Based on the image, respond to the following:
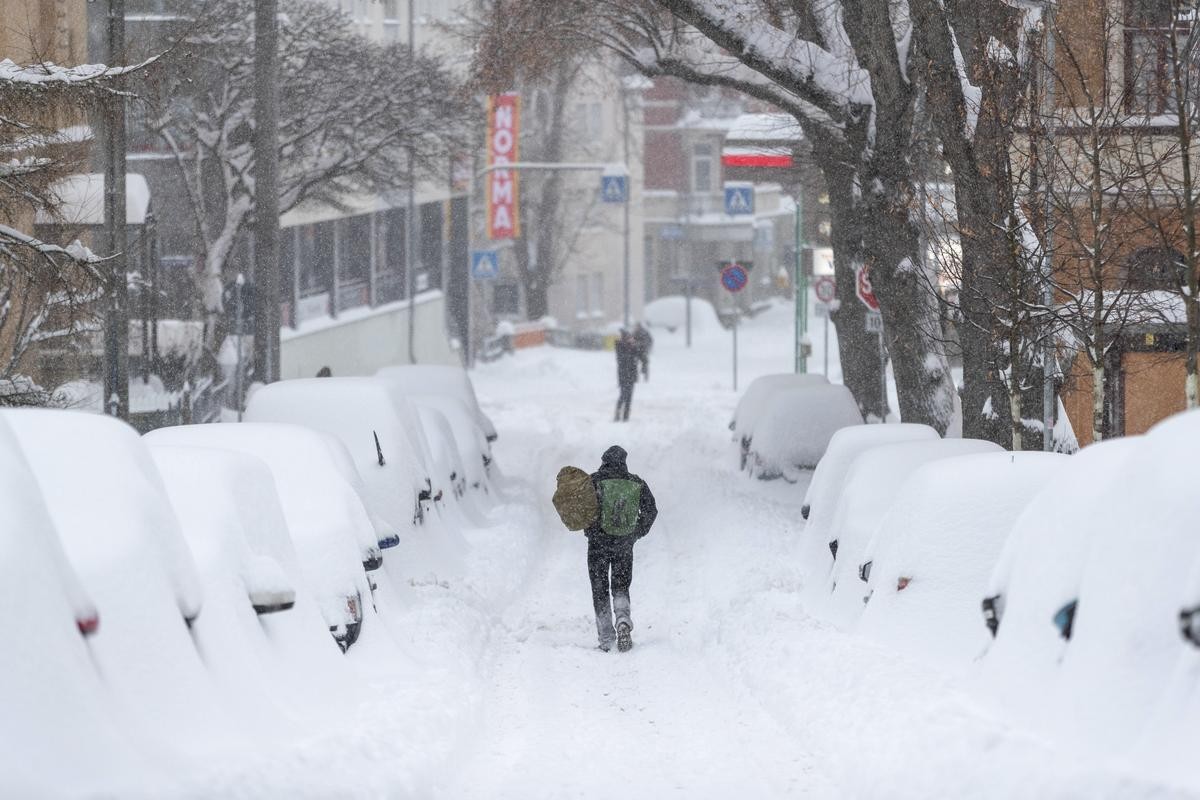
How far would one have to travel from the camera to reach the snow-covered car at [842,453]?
Result: 1638 cm

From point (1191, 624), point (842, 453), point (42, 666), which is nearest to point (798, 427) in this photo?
point (842, 453)

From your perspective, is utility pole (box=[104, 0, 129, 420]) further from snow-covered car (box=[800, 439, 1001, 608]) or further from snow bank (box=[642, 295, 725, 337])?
snow bank (box=[642, 295, 725, 337])

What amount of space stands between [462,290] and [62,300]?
44124mm

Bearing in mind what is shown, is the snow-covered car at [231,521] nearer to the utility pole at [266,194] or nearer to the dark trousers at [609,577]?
the dark trousers at [609,577]

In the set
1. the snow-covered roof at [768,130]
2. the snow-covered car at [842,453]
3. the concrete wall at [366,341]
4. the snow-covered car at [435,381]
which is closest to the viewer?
the snow-covered car at [842,453]

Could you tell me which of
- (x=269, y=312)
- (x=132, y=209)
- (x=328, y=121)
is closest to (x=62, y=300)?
(x=269, y=312)

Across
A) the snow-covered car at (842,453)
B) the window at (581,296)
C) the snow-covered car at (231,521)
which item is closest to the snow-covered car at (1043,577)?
the snow-covered car at (231,521)

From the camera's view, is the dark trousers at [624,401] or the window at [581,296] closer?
the dark trousers at [624,401]

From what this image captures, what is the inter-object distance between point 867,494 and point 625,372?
25.0 meters

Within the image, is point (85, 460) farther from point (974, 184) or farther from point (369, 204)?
point (369, 204)

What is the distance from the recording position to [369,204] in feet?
159

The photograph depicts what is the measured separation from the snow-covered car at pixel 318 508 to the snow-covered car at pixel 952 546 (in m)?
3.05

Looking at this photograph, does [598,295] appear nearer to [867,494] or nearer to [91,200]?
[91,200]

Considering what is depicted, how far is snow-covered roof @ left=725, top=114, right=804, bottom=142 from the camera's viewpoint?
29156 mm
